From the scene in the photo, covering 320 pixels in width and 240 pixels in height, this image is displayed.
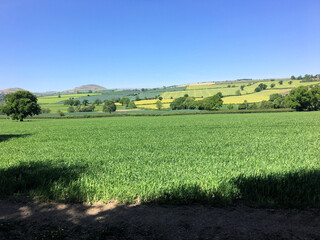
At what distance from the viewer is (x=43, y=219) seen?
4.63 meters

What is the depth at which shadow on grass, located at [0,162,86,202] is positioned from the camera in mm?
5906

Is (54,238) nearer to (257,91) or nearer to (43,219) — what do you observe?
(43,219)

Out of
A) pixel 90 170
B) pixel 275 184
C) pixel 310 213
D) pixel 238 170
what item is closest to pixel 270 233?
pixel 310 213

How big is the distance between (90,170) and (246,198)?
234 inches

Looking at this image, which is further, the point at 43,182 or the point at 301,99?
the point at 301,99

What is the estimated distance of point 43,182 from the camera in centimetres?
670

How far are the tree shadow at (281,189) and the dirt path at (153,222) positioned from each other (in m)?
0.33

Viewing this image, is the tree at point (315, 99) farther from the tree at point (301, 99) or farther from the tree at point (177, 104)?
the tree at point (177, 104)

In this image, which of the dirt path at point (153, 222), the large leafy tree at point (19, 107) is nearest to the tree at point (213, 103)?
the large leafy tree at point (19, 107)

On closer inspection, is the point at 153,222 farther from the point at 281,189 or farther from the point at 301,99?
the point at 301,99

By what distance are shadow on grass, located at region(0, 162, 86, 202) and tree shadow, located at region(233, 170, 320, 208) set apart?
16.0 feet

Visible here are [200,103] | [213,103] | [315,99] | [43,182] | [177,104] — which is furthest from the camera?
[177,104]

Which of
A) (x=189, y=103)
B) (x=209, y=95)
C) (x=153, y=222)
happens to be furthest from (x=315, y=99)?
(x=153, y=222)

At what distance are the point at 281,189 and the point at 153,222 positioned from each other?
12.7 ft
